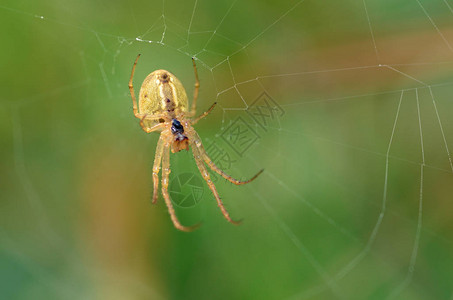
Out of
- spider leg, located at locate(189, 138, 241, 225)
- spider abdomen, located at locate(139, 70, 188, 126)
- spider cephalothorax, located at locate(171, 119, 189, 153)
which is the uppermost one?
spider abdomen, located at locate(139, 70, 188, 126)

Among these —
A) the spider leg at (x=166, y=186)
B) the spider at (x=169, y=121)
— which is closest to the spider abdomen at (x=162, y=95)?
the spider at (x=169, y=121)

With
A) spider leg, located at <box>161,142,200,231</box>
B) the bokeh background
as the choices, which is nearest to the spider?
spider leg, located at <box>161,142,200,231</box>

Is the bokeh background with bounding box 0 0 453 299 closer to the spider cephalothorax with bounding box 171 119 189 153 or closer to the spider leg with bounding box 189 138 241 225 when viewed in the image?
the spider leg with bounding box 189 138 241 225

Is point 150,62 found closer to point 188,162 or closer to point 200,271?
point 188,162

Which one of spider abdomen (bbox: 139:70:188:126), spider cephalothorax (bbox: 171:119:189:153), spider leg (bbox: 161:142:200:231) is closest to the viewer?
spider abdomen (bbox: 139:70:188:126)

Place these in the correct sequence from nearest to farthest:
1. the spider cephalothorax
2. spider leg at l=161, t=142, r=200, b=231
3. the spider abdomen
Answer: the spider abdomen
spider leg at l=161, t=142, r=200, b=231
the spider cephalothorax

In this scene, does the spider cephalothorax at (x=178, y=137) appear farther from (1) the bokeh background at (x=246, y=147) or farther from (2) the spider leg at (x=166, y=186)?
(1) the bokeh background at (x=246, y=147)

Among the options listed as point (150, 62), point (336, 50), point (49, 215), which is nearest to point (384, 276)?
point (336, 50)
